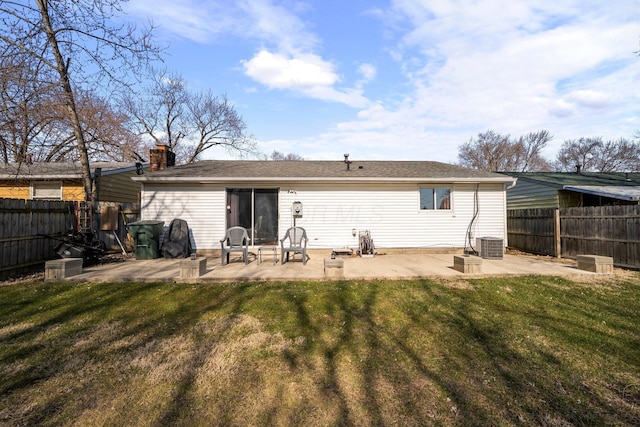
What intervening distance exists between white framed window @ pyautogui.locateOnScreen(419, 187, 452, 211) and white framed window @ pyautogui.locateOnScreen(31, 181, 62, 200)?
42.9 ft

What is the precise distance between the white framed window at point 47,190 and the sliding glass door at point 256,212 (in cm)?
751

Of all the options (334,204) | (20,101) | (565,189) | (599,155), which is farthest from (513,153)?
(20,101)

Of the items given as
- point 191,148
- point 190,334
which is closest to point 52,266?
point 190,334

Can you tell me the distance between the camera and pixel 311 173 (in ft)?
29.8

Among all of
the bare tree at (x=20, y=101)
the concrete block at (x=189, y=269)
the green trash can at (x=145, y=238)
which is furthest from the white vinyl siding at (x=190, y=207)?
the concrete block at (x=189, y=269)

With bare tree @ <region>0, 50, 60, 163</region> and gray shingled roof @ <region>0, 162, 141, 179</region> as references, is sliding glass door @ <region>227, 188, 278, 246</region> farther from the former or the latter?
gray shingled roof @ <region>0, 162, 141, 179</region>

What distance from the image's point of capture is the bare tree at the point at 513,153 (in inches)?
1187

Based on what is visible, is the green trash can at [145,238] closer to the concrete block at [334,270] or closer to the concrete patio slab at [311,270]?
the concrete patio slab at [311,270]

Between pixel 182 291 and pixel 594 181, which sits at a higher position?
pixel 594 181

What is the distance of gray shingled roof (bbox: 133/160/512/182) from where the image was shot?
8.41 meters

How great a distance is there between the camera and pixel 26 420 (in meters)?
2.03

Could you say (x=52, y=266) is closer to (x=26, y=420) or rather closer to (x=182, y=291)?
(x=182, y=291)

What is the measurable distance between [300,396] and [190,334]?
1733 mm

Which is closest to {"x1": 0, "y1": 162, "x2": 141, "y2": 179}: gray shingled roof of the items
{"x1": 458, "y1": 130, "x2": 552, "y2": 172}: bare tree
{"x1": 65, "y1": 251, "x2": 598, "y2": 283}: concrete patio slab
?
{"x1": 65, "y1": 251, "x2": 598, "y2": 283}: concrete patio slab
